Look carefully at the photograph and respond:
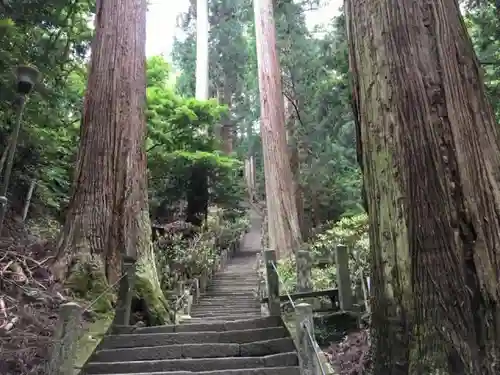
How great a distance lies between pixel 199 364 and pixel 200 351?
28cm

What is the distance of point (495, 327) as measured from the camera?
9.20ft

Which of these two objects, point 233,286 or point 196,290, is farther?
point 233,286

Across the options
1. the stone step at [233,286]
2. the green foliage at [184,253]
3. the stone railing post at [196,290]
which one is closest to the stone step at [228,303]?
the stone railing post at [196,290]

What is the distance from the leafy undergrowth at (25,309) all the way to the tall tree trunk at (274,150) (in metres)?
7.86

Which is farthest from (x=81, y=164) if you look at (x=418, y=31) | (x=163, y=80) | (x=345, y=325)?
(x=163, y=80)

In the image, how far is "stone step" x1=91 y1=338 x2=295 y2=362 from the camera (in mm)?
5730

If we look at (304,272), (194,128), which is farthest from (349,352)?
(194,128)

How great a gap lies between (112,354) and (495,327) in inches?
173

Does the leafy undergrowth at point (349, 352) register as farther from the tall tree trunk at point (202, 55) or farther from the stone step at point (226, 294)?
the tall tree trunk at point (202, 55)

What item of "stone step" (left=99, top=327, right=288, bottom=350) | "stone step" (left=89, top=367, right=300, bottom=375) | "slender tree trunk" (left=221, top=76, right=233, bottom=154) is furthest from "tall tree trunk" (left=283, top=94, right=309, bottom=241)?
"stone step" (left=89, top=367, right=300, bottom=375)

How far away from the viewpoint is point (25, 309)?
518cm

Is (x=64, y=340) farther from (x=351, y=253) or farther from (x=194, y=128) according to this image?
(x=194, y=128)

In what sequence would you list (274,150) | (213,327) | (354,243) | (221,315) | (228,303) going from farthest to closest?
(274,150) < (228,303) < (354,243) < (221,315) < (213,327)

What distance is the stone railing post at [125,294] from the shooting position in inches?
248
